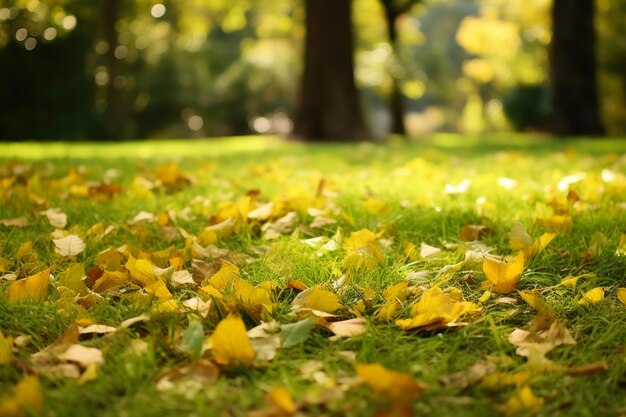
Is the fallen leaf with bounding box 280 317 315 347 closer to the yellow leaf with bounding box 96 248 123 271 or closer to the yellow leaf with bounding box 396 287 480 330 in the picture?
the yellow leaf with bounding box 396 287 480 330

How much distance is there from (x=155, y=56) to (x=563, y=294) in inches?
940

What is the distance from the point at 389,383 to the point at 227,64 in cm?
2891

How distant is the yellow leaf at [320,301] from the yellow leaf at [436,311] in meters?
0.17

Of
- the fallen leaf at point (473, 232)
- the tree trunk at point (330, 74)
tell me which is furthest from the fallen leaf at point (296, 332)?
the tree trunk at point (330, 74)

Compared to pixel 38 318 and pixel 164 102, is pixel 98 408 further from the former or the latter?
pixel 164 102

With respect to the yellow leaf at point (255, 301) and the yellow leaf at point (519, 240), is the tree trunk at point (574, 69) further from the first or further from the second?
the yellow leaf at point (255, 301)

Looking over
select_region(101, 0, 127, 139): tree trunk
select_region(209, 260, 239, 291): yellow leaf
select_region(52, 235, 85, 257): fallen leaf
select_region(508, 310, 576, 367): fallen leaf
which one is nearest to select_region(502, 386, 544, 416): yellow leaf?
select_region(508, 310, 576, 367): fallen leaf

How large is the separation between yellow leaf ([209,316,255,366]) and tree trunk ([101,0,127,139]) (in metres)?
13.9

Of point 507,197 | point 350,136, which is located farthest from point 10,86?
point 507,197

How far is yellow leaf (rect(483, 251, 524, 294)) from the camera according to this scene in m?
1.63

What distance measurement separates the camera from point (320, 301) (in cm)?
150

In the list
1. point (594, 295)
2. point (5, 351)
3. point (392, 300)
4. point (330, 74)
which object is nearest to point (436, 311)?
point (392, 300)

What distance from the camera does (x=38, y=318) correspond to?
58.1 inches

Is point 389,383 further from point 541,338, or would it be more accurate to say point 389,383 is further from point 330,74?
point 330,74
